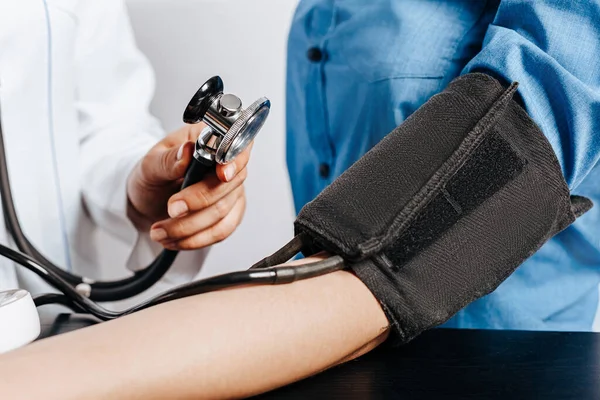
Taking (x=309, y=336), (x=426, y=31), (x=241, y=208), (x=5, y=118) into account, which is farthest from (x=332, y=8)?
(x=309, y=336)

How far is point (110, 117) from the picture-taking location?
3.32 ft

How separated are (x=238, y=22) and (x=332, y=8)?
0.40 m

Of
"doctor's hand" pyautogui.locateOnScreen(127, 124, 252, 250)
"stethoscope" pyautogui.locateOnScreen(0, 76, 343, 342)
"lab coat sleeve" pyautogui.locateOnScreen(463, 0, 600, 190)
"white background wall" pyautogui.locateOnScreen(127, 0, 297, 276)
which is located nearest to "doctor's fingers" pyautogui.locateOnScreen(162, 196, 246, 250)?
"doctor's hand" pyautogui.locateOnScreen(127, 124, 252, 250)

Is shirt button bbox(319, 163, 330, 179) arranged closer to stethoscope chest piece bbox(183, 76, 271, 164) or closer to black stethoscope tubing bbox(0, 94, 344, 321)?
black stethoscope tubing bbox(0, 94, 344, 321)

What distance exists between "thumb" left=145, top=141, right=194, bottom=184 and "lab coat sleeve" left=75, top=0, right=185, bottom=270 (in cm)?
12

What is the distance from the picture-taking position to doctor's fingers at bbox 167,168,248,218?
701 mm

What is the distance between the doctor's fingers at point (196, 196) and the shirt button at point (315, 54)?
26 centimetres

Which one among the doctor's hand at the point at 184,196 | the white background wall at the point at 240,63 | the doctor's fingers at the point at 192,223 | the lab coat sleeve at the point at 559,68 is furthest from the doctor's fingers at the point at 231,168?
the white background wall at the point at 240,63

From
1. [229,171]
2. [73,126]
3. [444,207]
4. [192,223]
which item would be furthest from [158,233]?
[444,207]

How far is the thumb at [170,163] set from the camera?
0.71 m

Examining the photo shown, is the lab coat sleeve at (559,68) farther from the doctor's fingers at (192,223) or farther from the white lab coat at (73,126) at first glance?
the white lab coat at (73,126)

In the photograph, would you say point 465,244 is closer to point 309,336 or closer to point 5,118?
point 309,336

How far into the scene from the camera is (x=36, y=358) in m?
0.41

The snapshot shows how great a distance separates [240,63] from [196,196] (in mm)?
620
